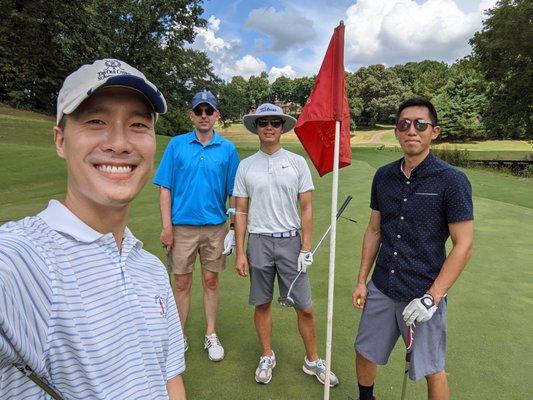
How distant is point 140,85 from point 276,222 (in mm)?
2087

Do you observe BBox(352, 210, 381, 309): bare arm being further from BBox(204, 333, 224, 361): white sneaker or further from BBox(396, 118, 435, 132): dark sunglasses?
BBox(204, 333, 224, 361): white sneaker

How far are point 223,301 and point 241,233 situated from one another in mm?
1438

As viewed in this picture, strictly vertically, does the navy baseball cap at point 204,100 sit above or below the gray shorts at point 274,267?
above

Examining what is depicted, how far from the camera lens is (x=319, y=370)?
3.03 m

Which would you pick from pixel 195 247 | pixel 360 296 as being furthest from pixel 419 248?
pixel 195 247

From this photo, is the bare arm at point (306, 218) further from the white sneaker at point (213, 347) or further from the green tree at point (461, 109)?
the green tree at point (461, 109)

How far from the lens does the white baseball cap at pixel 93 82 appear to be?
1005 millimetres

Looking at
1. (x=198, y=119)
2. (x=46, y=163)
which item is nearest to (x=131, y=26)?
(x=46, y=163)

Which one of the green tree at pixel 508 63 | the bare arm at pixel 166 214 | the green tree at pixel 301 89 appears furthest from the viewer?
the green tree at pixel 301 89

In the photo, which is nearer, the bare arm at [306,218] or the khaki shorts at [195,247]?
the bare arm at [306,218]

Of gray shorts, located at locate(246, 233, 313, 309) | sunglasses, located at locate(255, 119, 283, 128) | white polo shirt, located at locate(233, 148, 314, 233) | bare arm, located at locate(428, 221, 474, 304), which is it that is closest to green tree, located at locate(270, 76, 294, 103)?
sunglasses, located at locate(255, 119, 283, 128)

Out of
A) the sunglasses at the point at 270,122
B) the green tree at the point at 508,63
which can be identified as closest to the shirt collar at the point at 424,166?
the sunglasses at the point at 270,122

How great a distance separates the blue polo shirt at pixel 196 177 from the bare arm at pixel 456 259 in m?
1.96

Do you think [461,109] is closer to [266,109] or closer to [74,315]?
[266,109]
